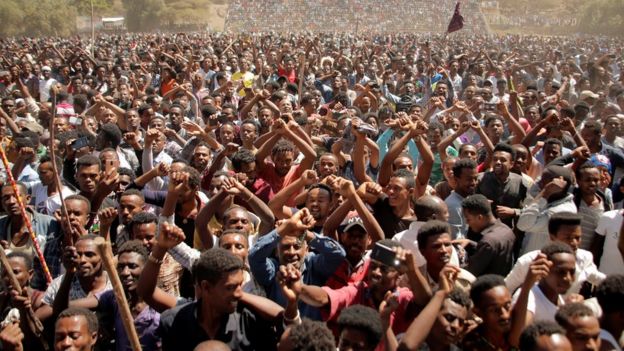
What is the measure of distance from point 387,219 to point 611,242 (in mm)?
1549

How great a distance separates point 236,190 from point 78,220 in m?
1.18

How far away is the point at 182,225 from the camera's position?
5.07 metres

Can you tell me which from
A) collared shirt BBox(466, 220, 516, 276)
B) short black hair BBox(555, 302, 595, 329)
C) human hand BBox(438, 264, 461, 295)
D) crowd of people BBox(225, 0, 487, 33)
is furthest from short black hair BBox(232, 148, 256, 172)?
crowd of people BBox(225, 0, 487, 33)

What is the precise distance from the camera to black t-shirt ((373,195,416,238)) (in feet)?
16.3

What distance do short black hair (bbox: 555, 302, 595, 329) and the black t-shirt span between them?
1724mm

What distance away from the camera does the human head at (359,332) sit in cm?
310

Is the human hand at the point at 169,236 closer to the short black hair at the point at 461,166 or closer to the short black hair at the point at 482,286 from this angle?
the short black hair at the point at 482,286

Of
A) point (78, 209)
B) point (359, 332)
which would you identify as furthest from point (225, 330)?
point (78, 209)

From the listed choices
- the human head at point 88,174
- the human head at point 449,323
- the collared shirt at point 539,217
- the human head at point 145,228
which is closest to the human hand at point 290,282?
the human head at point 449,323

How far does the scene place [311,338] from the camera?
3.00m

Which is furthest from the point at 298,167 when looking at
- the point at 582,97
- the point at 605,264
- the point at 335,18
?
the point at 335,18

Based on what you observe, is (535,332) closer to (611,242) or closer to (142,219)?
(611,242)

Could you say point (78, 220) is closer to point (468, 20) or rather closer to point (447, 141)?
point (447, 141)

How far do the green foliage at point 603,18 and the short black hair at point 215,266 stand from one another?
142 feet
